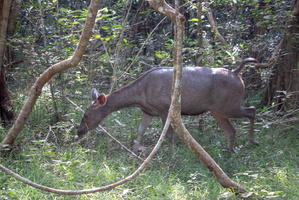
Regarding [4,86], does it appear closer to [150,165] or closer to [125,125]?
[125,125]

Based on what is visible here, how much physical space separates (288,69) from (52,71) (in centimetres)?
565

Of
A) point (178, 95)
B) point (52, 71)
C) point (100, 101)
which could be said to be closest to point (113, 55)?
point (100, 101)

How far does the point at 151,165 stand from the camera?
21.0ft

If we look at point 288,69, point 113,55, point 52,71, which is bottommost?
point 288,69

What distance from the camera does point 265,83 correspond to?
9.63 meters

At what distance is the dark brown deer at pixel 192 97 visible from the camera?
24.7 feet

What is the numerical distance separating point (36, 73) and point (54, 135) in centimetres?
160

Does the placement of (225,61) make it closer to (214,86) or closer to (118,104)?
(214,86)

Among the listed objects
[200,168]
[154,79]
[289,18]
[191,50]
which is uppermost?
[289,18]

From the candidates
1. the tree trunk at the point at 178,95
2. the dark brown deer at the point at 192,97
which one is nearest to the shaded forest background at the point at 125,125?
the dark brown deer at the point at 192,97

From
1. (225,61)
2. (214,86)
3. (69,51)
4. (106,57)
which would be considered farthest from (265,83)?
(69,51)

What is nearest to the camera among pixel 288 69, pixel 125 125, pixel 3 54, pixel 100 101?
pixel 3 54

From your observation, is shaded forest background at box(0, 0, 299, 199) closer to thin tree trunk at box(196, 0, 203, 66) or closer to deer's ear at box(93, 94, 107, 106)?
thin tree trunk at box(196, 0, 203, 66)

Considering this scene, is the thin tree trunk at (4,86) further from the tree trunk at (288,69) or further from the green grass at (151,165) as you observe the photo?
the tree trunk at (288,69)
